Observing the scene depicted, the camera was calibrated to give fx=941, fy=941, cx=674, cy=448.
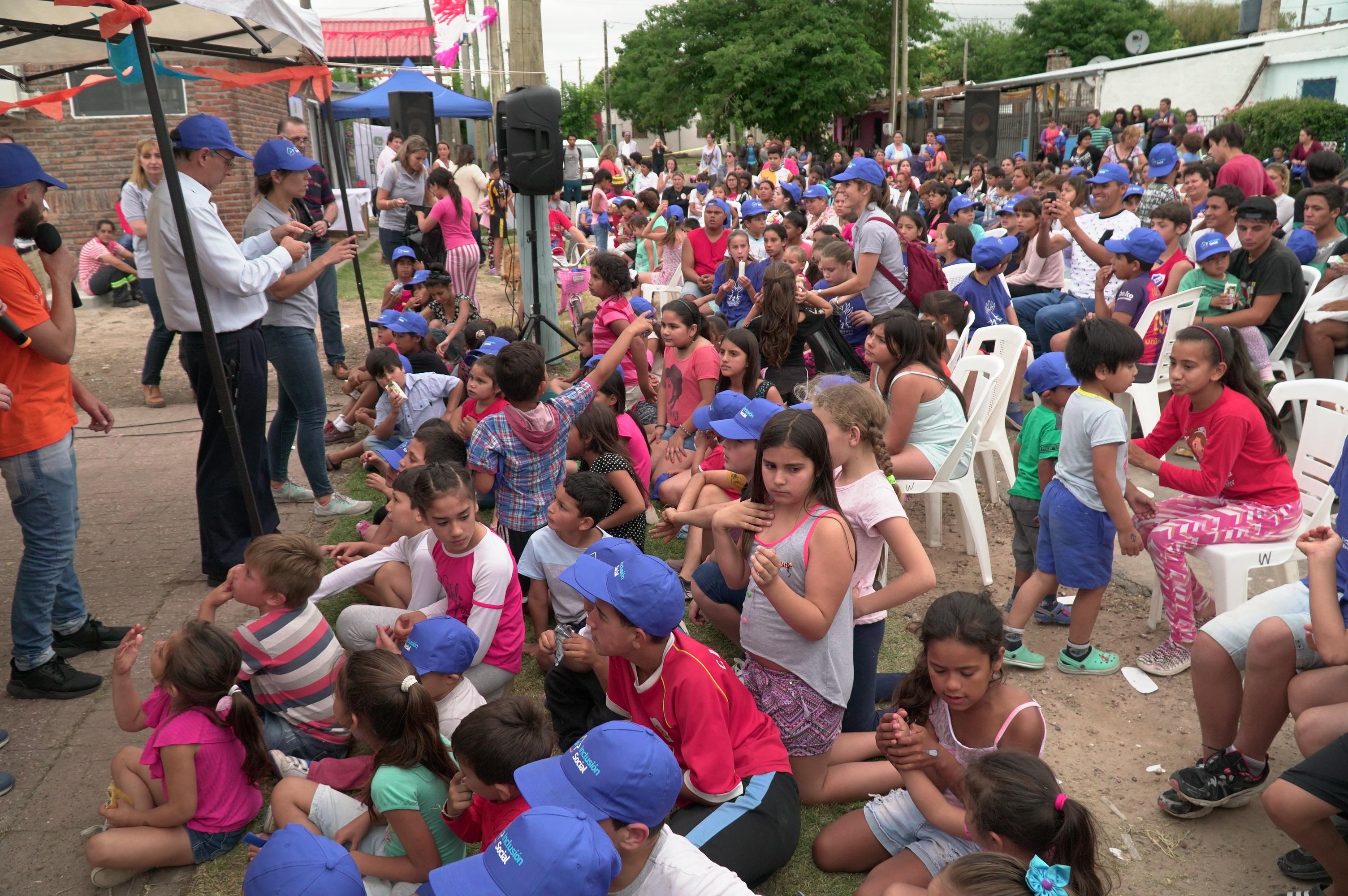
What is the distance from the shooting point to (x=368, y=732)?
2.59 m

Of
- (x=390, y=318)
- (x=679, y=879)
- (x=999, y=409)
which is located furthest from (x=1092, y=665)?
(x=390, y=318)

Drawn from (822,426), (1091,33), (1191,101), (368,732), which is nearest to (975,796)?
(822,426)

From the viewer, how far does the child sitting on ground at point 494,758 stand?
2.33 metres

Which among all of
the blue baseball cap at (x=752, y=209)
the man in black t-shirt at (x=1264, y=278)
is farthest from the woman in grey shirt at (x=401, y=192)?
A: the man in black t-shirt at (x=1264, y=278)

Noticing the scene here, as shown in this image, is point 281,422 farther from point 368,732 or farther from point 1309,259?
point 1309,259

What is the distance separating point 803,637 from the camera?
2.86m

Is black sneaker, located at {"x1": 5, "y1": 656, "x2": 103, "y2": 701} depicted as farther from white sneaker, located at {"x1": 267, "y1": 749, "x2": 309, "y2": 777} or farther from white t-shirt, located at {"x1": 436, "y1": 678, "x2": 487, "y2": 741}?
white t-shirt, located at {"x1": 436, "y1": 678, "x2": 487, "y2": 741}

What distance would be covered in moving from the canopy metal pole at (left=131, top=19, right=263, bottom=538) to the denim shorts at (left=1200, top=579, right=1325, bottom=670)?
3520 mm

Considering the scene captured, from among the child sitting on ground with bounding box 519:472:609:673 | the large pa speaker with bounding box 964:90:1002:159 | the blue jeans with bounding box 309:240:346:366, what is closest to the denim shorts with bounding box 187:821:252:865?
the child sitting on ground with bounding box 519:472:609:673

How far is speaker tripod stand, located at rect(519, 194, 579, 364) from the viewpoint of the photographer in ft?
24.7

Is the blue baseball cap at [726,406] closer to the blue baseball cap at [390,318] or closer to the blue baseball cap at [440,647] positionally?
the blue baseball cap at [440,647]

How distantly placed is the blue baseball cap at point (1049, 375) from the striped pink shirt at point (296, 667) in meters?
3.13

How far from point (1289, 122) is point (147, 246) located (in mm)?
22945

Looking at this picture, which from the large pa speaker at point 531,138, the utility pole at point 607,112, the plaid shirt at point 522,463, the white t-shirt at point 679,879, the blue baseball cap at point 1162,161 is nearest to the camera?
the white t-shirt at point 679,879
